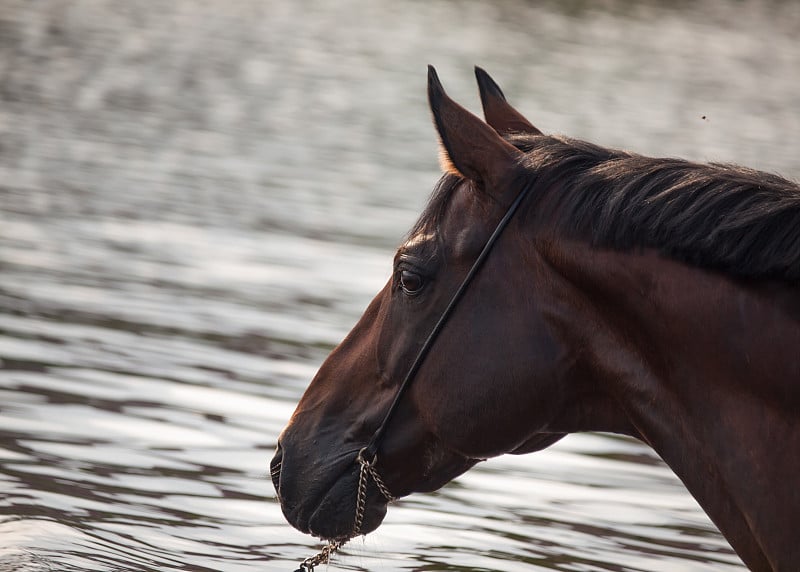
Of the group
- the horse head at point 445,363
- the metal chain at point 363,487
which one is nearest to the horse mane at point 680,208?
the horse head at point 445,363

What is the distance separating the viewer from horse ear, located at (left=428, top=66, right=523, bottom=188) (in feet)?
10.1

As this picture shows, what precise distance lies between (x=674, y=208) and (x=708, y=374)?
351mm

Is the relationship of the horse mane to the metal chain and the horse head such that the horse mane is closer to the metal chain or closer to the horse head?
the horse head

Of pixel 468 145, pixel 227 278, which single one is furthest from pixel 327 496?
pixel 227 278

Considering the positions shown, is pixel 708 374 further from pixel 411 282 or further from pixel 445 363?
pixel 411 282

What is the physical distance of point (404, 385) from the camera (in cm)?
330

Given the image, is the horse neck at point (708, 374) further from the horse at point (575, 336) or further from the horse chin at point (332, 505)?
the horse chin at point (332, 505)

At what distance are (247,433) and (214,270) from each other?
303cm

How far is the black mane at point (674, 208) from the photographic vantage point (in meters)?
2.87

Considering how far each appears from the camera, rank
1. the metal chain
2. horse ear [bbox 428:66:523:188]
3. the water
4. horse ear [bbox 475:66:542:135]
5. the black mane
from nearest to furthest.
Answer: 1. the black mane
2. horse ear [bbox 428:66:523:188]
3. the metal chain
4. horse ear [bbox 475:66:542:135]
5. the water

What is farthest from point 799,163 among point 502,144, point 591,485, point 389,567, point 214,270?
point 502,144

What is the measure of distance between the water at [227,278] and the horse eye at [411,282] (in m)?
1.50

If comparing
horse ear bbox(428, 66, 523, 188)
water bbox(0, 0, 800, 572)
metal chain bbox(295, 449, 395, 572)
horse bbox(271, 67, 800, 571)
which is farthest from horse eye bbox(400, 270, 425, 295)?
water bbox(0, 0, 800, 572)

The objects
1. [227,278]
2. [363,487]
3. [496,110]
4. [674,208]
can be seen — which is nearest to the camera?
[674,208]
